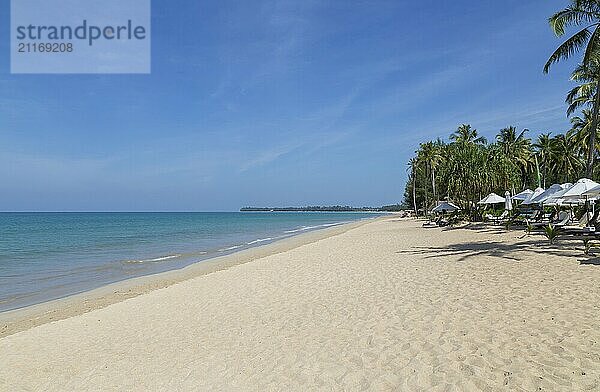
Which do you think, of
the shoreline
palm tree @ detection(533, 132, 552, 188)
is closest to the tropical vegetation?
palm tree @ detection(533, 132, 552, 188)

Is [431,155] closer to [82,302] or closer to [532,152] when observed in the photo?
[532,152]

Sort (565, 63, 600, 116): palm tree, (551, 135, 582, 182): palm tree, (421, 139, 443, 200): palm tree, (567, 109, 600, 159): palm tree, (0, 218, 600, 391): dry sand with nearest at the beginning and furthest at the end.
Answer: (0, 218, 600, 391): dry sand → (565, 63, 600, 116): palm tree → (567, 109, 600, 159): palm tree → (551, 135, 582, 182): palm tree → (421, 139, 443, 200): palm tree

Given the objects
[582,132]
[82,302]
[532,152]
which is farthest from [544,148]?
[82,302]

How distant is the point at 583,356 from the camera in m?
4.49

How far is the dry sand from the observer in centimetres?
444

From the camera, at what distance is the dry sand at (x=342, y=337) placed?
444cm

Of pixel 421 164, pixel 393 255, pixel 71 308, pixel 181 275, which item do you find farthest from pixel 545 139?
pixel 71 308

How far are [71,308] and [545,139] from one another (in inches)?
2068

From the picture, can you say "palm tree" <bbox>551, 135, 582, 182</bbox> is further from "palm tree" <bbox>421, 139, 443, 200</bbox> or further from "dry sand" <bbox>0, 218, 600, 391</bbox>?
"dry sand" <bbox>0, 218, 600, 391</bbox>

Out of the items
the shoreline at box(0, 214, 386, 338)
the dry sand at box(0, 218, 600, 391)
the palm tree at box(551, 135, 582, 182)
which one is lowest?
the shoreline at box(0, 214, 386, 338)

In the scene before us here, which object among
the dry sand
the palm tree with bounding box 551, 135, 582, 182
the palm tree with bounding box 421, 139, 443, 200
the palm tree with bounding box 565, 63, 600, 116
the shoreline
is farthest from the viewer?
the palm tree with bounding box 421, 139, 443, 200

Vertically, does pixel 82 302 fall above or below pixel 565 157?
below

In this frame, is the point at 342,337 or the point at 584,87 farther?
the point at 584,87

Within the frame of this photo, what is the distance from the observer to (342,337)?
5.77 meters
